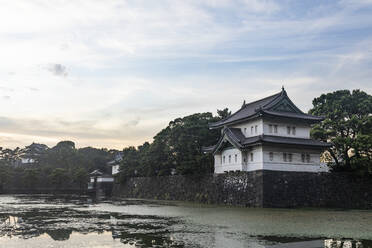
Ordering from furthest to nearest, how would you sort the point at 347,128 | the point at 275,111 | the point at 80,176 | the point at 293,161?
the point at 80,176
the point at 347,128
the point at 275,111
the point at 293,161

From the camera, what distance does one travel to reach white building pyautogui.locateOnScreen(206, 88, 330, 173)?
31.7 m

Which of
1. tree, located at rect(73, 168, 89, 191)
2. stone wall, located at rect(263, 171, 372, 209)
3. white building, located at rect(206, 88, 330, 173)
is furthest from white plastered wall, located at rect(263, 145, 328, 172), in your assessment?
tree, located at rect(73, 168, 89, 191)

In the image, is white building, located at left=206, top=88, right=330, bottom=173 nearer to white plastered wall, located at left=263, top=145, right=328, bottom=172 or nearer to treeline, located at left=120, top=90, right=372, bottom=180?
white plastered wall, located at left=263, top=145, right=328, bottom=172

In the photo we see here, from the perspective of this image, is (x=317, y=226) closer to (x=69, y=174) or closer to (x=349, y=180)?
(x=349, y=180)

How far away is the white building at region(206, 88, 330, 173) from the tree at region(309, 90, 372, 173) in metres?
2.10

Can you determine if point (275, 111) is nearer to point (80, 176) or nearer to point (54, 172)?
point (80, 176)

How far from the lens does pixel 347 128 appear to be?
35.2 m

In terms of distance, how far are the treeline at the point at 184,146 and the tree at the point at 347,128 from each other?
39.2ft

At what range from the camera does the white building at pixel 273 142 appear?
31.7 m

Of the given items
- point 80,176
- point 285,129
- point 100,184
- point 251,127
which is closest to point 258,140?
point 251,127

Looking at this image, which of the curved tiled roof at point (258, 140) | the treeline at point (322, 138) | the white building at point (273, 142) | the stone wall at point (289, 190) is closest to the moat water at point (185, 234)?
the stone wall at point (289, 190)

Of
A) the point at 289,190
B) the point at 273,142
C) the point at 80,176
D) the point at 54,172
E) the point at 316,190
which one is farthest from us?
the point at 80,176

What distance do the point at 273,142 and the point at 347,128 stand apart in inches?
360

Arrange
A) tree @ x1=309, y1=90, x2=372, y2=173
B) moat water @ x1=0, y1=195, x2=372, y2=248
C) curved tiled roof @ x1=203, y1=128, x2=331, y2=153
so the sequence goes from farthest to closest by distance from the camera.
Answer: tree @ x1=309, y1=90, x2=372, y2=173 → curved tiled roof @ x1=203, y1=128, x2=331, y2=153 → moat water @ x1=0, y1=195, x2=372, y2=248
